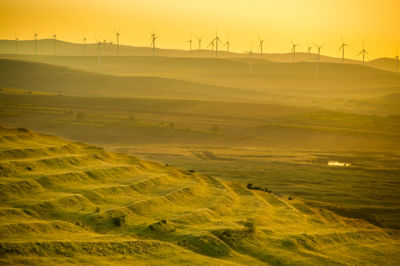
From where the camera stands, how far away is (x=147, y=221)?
2900cm

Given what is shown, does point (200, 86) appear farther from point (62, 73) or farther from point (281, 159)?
point (281, 159)

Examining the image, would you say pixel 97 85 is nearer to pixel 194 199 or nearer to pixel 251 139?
pixel 251 139

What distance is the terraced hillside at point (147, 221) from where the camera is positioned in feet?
78.5

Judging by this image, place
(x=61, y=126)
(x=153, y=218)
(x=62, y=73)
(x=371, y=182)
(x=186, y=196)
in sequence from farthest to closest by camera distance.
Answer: (x=62, y=73)
(x=61, y=126)
(x=371, y=182)
(x=186, y=196)
(x=153, y=218)

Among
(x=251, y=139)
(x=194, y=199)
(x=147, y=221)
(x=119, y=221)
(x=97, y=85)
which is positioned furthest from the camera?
(x=97, y=85)

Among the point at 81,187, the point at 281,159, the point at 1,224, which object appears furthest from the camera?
the point at 281,159

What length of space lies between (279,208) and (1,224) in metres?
19.0

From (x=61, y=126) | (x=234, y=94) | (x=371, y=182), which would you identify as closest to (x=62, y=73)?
(x=234, y=94)

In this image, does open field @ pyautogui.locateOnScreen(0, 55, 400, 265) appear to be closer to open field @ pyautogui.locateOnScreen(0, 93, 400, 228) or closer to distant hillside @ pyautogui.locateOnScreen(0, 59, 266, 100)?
open field @ pyautogui.locateOnScreen(0, 93, 400, 228)

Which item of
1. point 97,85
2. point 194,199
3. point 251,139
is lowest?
point 251,139

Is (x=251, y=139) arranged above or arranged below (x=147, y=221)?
below

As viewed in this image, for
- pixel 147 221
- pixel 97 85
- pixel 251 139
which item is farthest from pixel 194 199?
pixel 97 85

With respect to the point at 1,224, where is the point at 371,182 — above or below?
below

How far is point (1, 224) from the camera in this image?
24.0m
